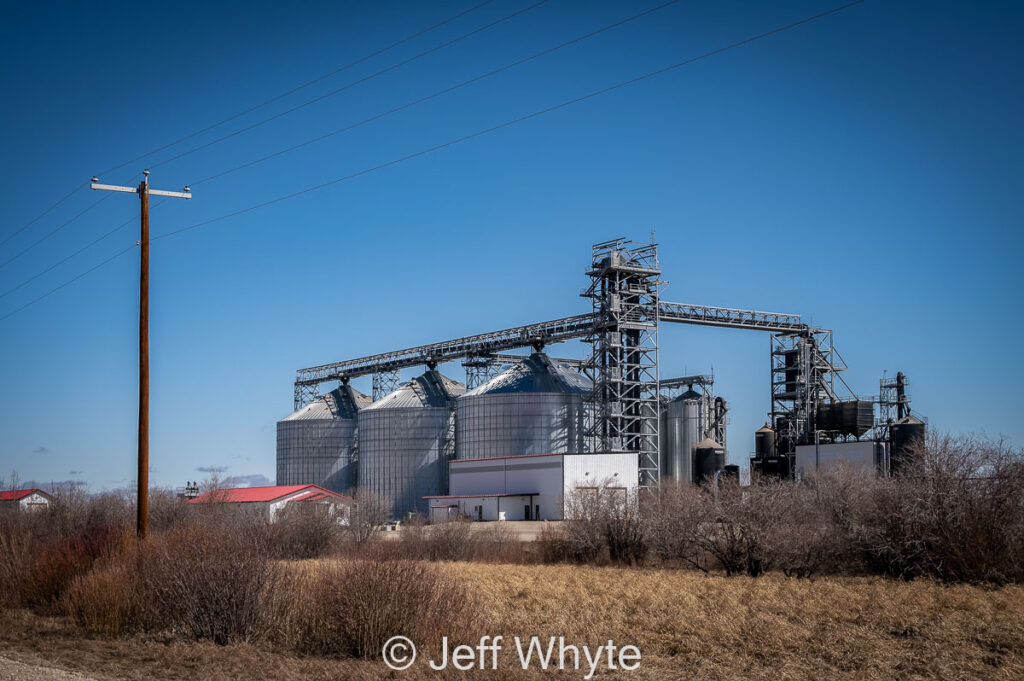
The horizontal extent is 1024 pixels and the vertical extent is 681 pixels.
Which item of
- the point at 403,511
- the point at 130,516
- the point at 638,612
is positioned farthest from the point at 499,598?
the point at 403,511

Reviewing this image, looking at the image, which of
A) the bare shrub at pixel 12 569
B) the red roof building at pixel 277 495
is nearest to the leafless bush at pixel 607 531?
the bare shrub at pixel 12 569

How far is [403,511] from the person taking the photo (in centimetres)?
8438

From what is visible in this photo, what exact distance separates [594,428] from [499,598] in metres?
42.8

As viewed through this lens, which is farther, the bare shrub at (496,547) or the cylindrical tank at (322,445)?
the cylindrical tank at (322,445)

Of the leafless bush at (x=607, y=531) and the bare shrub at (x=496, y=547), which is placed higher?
the leafless bush at (x=607, y=531)

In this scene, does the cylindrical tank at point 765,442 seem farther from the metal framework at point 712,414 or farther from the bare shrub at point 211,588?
the bare shrub at point 211,588

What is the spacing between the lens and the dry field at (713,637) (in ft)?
58.6

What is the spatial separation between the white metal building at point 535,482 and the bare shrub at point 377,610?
40605 mm

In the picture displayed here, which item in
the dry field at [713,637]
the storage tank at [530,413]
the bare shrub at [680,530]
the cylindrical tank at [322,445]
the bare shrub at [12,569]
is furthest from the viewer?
the cylindrical tank at [322,445]

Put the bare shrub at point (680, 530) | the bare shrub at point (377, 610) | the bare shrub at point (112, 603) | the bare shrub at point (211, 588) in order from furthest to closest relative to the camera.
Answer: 1. the bare shrub at point (680, 530)
2. the bare shrub at point (112, 603)
3. the bare shrub at point (211, 588)
4. the bare shrub at point (377, 610)

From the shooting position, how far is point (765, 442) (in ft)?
255

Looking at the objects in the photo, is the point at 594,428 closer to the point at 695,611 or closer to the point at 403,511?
the point at 403,511

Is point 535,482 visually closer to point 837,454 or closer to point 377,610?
point 837,454

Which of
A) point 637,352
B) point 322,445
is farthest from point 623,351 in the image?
point 322,445
